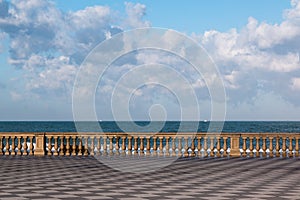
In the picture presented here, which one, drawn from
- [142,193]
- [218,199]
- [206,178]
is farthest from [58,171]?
[218,199]

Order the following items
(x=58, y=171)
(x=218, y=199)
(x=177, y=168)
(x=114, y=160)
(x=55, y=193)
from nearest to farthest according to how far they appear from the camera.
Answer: (x=218, y=199)
(x=55, y=193)
(x=58, y=171)
(x=177, y=168)
(x=114, y=160)

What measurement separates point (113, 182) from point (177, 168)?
4193 millimetres

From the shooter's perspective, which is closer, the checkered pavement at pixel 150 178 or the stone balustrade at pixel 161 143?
the checkered pavement at pixel 150 178

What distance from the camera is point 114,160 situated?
19906 millimetres

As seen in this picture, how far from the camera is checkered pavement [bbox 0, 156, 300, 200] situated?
1110 centimetres

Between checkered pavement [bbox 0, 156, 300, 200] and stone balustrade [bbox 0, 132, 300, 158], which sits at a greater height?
stone balustrade [bbox 0, 132, 300, 158]

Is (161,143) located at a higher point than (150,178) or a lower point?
higher

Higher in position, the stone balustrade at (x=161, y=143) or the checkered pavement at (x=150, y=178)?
the stone balustrade at (x=161, y=143)

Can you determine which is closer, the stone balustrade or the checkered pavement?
the checkered pavement

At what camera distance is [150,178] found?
14273 millimetres

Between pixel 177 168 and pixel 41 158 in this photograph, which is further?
pixel 41 158

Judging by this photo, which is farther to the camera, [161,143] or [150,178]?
[161,143]

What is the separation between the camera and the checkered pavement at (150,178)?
11102 millimetres

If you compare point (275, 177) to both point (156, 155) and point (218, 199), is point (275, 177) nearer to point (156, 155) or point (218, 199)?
point (218, 199)
